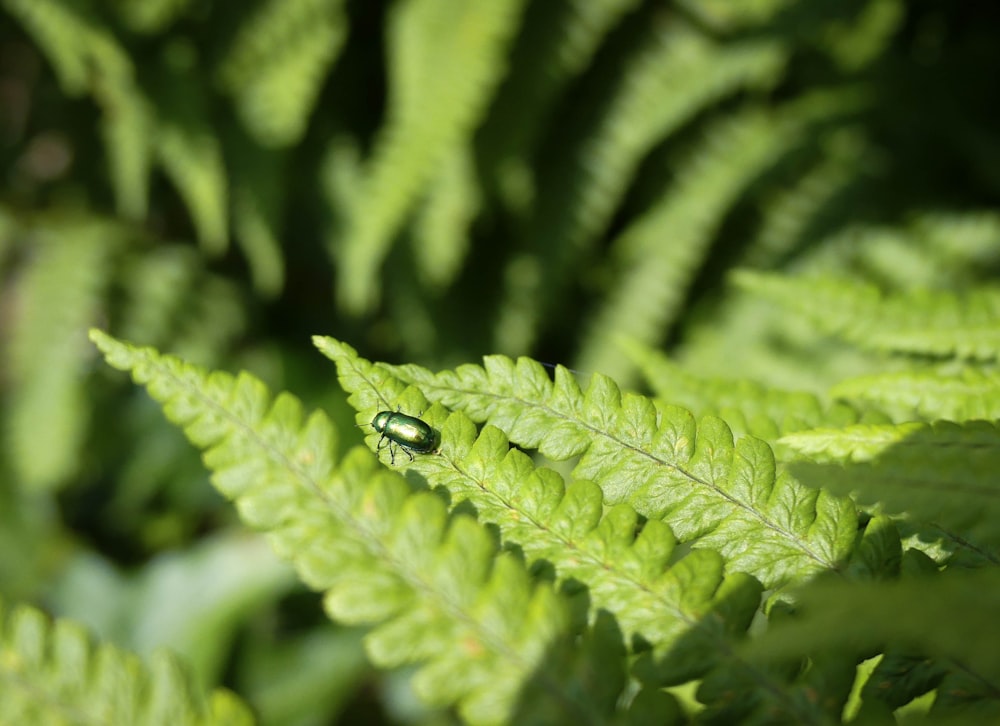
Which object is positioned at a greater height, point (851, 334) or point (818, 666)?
point (851, 334)

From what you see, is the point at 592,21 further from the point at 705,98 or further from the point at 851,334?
the point at 851,334

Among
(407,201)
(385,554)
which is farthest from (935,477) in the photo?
(407,201)


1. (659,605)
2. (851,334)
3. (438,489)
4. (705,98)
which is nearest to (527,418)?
(438,489)

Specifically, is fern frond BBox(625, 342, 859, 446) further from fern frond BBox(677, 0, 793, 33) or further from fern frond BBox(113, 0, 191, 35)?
fern frond BBox(113, 0, 191, 35)

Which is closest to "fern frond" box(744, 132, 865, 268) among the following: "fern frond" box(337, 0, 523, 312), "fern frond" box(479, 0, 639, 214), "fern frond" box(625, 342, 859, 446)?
"fern frond" box(479, 0, 639, 214)

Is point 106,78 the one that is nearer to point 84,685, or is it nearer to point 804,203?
point 84,685

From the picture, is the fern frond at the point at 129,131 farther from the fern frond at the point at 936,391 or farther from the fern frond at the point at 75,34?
the fern frond at the point at 936,391
